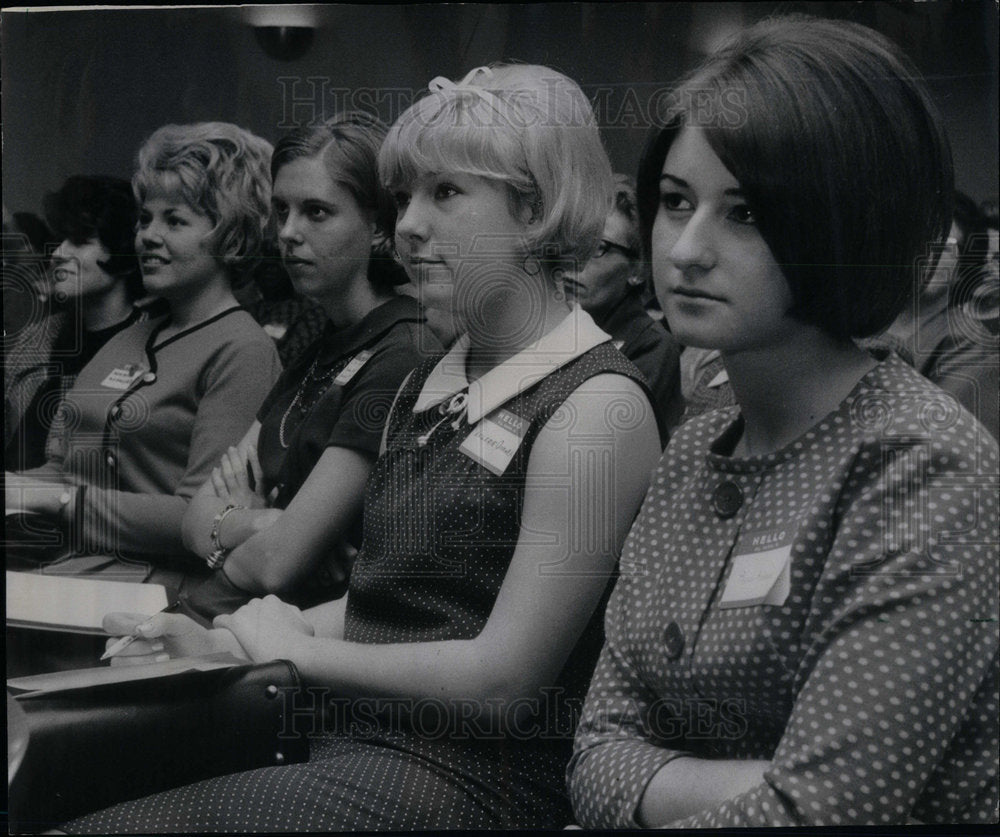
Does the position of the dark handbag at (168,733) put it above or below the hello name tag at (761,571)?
below

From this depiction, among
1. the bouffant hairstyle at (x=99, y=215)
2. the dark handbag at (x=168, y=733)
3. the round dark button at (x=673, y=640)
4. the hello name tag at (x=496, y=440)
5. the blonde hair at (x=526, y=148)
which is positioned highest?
the blonde hair at (x=526, y=148)

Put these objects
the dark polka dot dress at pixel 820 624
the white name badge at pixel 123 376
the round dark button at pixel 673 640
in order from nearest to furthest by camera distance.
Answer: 1. the dark polka dot dress at pixel 820 624
2. the round dark button at pixel 673 640
3. the white name badge at pixel 123 376

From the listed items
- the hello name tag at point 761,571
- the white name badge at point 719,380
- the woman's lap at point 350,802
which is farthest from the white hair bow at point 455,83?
the woman's lap at point 350,802

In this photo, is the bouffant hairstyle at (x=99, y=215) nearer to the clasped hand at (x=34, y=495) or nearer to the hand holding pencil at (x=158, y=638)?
the clasped hand at (x=34, y=495)

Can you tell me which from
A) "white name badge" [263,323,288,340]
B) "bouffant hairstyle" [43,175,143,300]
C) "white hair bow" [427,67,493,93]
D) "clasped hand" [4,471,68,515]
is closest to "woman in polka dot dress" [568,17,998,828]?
"white hair bow" [427,67,493,93]

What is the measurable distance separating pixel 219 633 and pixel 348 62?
1.36 meters

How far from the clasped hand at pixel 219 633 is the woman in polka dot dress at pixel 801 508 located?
721 millimetres

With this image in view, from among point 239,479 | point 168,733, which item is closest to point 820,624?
point 239,479

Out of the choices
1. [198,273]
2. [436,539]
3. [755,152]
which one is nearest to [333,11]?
[198,273]

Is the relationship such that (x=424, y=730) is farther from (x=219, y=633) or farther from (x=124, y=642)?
(x=124, y=642)

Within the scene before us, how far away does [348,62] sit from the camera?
10.3 feet

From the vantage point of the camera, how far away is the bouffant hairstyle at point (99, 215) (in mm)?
3162

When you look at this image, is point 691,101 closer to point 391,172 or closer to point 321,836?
point 391,172

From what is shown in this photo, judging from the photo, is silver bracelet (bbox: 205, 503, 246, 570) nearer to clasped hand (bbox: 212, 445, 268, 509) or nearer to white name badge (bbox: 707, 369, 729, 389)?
clasped hand (bbox: 212, 445, 268, 509)
